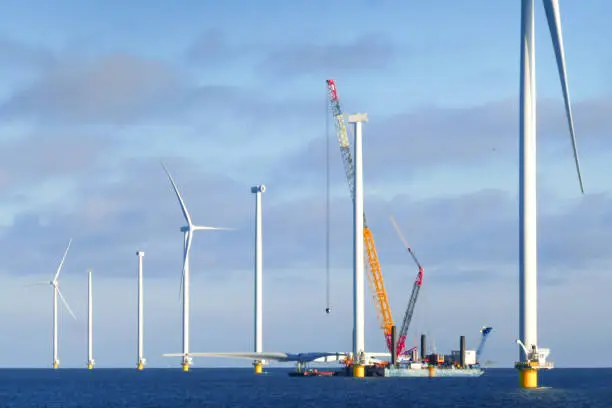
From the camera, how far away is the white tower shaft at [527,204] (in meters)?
131

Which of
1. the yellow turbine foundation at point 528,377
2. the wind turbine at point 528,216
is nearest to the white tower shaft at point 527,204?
the wind turbine at point 528,216

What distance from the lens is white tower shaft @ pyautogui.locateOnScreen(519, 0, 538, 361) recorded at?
430 ft

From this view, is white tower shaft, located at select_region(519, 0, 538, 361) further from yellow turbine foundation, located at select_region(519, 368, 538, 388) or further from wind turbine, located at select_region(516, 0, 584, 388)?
yellow turbine foundation, located at select_region(519, 368, 538, 388)

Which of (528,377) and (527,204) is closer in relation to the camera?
(527,204)

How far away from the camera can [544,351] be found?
5315 inches

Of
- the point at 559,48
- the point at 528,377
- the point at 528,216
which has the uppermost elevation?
the point at 559,48

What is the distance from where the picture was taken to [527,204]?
13162cm

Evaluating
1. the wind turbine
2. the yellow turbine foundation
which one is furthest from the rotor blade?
the yellow turbine foundation

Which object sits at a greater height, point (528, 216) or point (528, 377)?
point (528, 216)

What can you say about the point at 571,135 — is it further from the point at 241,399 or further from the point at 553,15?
the point at 241,399

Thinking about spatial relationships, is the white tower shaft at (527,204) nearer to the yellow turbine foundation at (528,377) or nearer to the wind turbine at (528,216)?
the wind turbine at (528,216)

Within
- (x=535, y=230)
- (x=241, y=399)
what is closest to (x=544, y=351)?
(x=535, y=230)

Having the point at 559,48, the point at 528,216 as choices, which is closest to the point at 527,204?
the point at 528,216

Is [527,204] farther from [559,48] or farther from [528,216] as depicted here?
[559,48]
